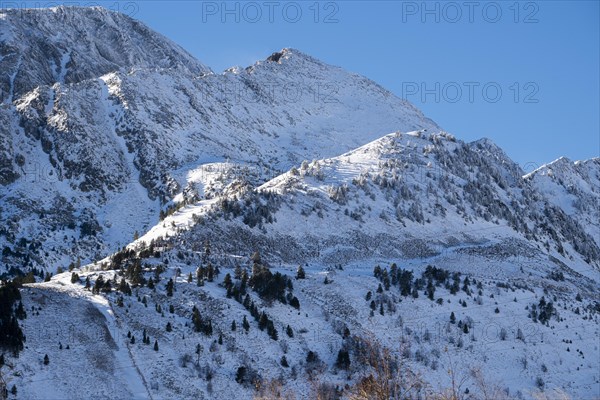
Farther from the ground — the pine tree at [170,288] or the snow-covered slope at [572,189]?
the snow-covered slope at [572,189]

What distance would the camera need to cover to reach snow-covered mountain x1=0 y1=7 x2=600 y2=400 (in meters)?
43.9

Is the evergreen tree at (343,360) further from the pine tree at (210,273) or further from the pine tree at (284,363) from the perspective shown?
the pine tree at (210,273)

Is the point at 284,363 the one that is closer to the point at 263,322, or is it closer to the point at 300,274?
the point at 263,322

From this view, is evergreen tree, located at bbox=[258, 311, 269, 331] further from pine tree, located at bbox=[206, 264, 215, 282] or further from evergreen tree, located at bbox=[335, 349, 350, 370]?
pine tree, located at bbox=[206, 264, 215, 282]

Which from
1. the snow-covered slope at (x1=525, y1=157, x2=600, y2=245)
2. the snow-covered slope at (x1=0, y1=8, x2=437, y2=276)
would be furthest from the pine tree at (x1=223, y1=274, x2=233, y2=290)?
the snow-covered slope at (x1=525, y1=157, x2=600, y2=245)

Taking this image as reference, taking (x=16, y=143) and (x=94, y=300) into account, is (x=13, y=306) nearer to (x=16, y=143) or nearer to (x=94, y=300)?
(x=94, y=300)

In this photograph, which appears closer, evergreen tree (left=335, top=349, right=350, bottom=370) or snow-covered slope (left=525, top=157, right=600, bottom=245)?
evergreen tree (left=335, top=349, right=350, bottom=370)

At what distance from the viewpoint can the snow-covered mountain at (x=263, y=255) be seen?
43.9 metres

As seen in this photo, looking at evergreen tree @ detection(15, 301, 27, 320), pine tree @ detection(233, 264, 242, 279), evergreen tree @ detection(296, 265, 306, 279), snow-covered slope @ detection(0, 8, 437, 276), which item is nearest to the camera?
evergreen tree @ detection(15, 301, 27, 320)

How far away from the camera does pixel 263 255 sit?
65.6 m

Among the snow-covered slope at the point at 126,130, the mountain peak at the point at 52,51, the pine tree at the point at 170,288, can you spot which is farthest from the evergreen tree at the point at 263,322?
the mountain peak at the point at 52,51

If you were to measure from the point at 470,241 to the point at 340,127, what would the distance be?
7511 cm

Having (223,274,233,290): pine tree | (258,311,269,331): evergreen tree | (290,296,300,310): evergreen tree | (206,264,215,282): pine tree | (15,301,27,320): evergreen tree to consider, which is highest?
(206,264,215,282): pine tree

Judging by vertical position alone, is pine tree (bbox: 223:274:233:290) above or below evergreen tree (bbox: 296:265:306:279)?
below
